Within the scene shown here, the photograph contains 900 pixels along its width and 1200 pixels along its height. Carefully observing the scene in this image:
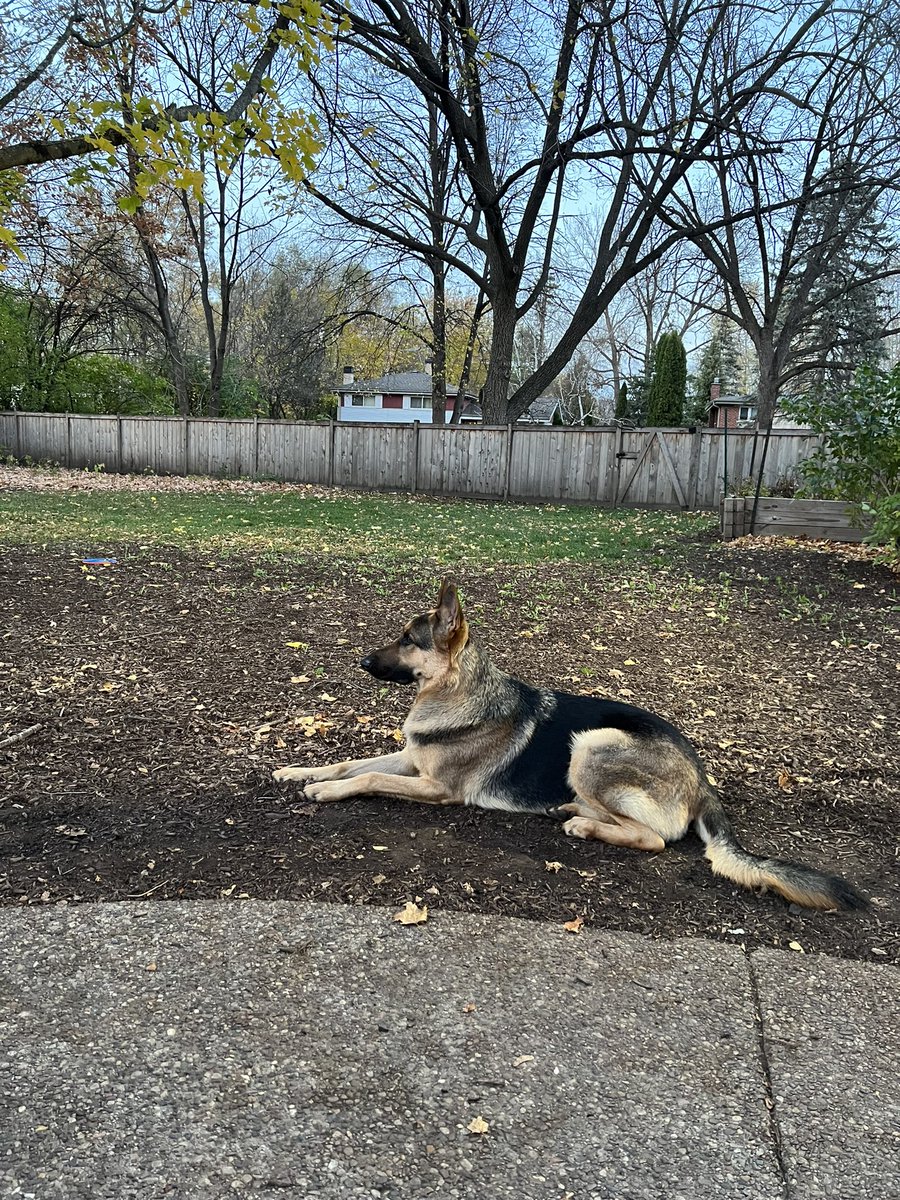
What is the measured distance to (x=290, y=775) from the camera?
401 cm

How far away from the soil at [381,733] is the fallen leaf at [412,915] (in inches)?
2.8

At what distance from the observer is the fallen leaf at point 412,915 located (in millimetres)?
2828

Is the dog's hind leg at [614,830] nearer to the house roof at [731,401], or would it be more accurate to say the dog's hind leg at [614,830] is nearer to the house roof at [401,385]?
the house roof at [731,401]

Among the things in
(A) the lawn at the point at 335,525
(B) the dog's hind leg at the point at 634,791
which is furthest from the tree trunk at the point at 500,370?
(B) the dog's hind leg at the point at 634,791

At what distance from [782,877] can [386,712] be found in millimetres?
2690

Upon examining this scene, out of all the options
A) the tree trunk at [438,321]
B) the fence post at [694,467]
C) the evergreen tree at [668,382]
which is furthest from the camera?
the evergreen tree at [668,382]

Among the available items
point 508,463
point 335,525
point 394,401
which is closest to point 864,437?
point 335,525

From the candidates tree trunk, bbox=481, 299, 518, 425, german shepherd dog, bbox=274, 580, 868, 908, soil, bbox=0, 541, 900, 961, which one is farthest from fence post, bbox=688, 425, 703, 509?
german shepherd dog, bbox=274, 580, 868, 908

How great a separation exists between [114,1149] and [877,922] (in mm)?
2656

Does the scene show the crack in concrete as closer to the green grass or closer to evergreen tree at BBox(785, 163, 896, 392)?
the green grass

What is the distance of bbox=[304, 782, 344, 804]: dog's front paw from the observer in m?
3.77

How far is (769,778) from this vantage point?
4273mm

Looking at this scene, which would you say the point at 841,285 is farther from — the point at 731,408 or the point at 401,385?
the point at 401,385

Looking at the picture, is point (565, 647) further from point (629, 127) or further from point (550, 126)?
point (550, 126)
